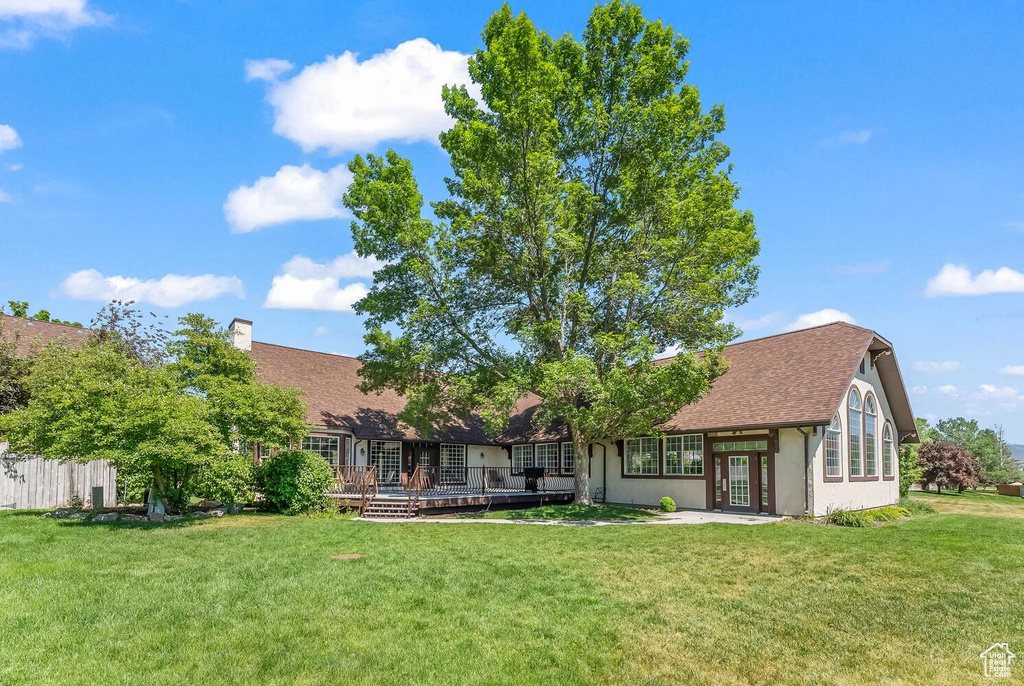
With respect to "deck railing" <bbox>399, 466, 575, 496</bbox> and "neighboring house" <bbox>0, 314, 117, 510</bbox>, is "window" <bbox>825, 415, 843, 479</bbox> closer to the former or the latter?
"deck railing" <bbox>399, 466, 575, 496</bbox>

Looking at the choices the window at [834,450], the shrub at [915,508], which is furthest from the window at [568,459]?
the shrub at [915,508]

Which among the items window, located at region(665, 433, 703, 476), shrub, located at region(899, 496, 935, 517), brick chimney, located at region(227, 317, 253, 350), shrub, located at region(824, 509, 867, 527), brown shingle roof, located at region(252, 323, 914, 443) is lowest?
shrub, located at region(899, 496, 935, 517)

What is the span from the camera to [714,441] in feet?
67.8

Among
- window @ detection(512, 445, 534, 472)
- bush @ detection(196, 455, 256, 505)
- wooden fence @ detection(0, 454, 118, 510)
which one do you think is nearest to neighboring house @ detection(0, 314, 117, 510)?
wooden fence @ detection(0, 454, 118, 510)

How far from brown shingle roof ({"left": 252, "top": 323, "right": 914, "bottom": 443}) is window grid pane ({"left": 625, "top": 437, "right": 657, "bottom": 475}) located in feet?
4.58

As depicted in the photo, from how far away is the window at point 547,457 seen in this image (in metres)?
26.6

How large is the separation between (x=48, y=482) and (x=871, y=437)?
2757 cm

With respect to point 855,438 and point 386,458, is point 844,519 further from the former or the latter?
point 386,458

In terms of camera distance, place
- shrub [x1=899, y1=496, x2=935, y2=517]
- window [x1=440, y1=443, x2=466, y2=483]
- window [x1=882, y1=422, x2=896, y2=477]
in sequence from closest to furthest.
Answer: shrub [x1=899, y1=496, x2=935, y2=517] → window [x1=882, y1=422, x2=896, y2=477] → window [x1=440, y1=443, x2=466, y2=483]

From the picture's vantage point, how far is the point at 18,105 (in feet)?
47.8

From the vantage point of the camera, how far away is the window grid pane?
22.5 m

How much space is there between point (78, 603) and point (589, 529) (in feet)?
35.8

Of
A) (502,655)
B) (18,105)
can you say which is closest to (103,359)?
(18,105)

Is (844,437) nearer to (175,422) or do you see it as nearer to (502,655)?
(502,655)
